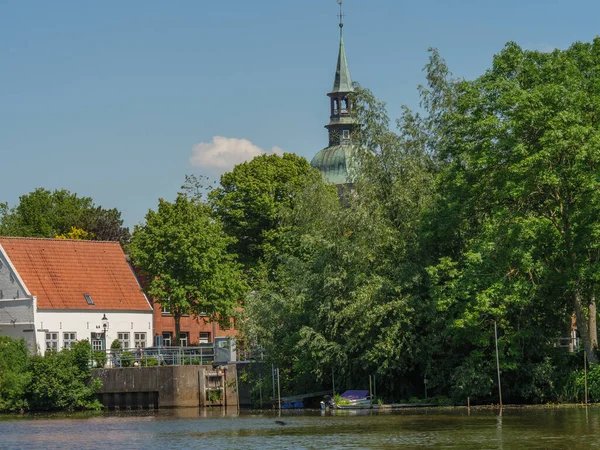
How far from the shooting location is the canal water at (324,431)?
39531mm

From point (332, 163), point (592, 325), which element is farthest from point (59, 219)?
point (592, 325)

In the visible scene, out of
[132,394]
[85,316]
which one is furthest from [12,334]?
[132,394]

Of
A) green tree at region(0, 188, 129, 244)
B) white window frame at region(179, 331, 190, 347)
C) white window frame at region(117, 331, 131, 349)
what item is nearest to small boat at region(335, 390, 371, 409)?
white window frame at region(117, 331, 131, 349)

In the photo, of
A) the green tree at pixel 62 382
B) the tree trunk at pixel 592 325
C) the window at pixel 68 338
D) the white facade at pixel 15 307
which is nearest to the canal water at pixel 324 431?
the tree trunk at pixel 592 325

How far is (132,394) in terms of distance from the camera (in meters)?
65.5

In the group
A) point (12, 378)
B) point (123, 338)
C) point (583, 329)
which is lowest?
point (12, 378)

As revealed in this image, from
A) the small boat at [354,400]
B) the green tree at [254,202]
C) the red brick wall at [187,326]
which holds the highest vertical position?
the green tree at [254,202]

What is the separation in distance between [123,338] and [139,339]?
1386mm

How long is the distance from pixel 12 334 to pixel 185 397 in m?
14.5

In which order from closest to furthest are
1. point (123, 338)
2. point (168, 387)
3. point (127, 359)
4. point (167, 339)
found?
point (168, 387) < point (127, 359) < point (123, 338) < point (167, 339)

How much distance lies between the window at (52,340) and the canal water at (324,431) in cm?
1616

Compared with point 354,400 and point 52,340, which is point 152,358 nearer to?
point 52,340

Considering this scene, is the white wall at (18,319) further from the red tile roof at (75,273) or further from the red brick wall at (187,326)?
the red brick wall at (187,326)

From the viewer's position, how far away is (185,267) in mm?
74688
